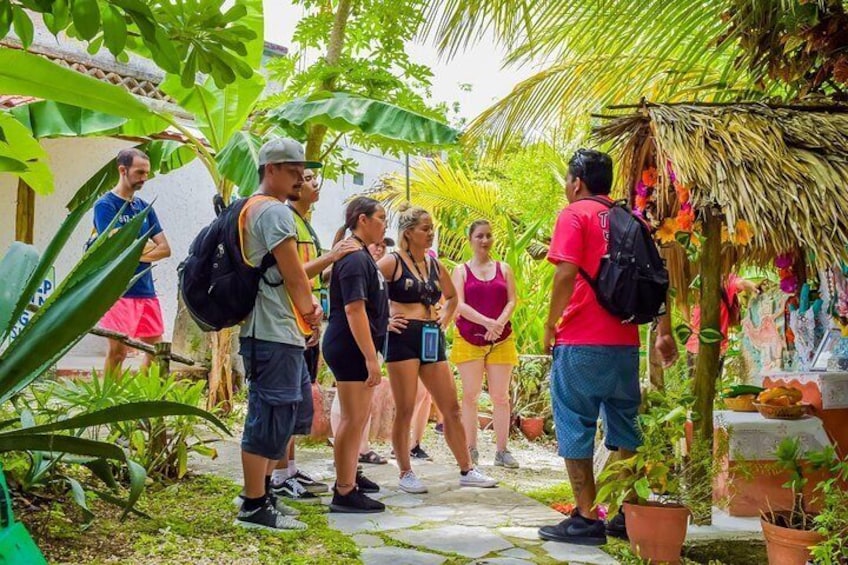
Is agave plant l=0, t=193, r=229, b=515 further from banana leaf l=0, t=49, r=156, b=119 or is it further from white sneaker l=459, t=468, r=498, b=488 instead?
white sneaker l=459, t=468, r=498, b=488

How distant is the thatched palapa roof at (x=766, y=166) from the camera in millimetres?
3939

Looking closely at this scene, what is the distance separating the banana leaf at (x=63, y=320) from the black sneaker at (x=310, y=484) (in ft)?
8.12

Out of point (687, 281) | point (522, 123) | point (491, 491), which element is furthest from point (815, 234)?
point (522, 123)

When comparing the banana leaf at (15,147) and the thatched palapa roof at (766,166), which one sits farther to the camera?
the thatched palapa roof at (766,166)

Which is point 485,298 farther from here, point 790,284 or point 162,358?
point 162,358

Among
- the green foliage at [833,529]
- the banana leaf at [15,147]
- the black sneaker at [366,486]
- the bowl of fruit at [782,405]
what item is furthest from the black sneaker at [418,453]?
the banana leaf at [15,147]

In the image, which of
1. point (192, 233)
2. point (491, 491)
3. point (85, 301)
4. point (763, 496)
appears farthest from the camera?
point (192, 233)

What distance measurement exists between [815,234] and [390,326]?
99.3 inches

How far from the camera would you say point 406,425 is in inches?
210

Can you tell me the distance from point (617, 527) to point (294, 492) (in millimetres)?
1943

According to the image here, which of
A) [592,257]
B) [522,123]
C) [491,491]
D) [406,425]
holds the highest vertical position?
[522,123]

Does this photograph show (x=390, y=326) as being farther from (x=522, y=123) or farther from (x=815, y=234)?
Answer: (x=522, y=123)

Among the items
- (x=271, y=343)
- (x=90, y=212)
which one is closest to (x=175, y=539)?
(x=271, y=343)

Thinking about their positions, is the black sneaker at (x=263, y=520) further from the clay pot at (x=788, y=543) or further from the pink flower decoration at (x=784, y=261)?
the pink flower decoration at (x=784, y=261)
